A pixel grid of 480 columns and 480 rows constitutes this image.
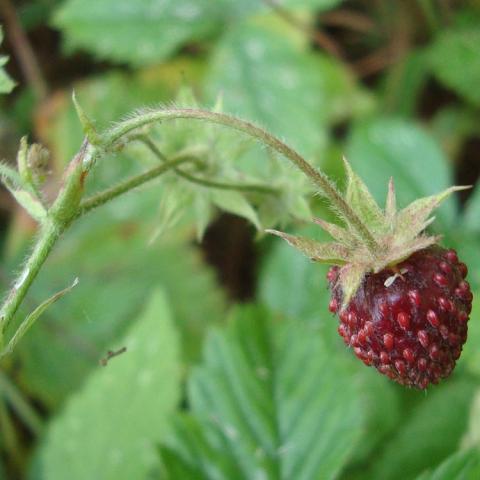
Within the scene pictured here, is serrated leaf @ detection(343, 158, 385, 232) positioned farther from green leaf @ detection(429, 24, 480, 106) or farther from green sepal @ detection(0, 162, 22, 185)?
green leaf @ detection(429, 24, 480, 106)

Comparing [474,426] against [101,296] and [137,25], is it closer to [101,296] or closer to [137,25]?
[101,296]

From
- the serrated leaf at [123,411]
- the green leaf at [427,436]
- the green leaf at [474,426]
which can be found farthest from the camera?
the serrated leaf at [123,411]

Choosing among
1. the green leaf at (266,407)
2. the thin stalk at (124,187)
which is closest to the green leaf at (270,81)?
the green leaf at (266,407)

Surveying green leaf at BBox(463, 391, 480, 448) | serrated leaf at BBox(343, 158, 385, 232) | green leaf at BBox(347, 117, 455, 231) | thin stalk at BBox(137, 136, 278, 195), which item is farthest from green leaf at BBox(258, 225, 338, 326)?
serrated leaf at BBox(343, 158, 385, 232)

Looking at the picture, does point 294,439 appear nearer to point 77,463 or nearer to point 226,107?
point 77,463

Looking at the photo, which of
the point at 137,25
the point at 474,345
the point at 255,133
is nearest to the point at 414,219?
the point at 255,133

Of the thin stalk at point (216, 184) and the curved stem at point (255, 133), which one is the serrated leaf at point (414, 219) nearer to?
the curved stem at point (255, 133)
